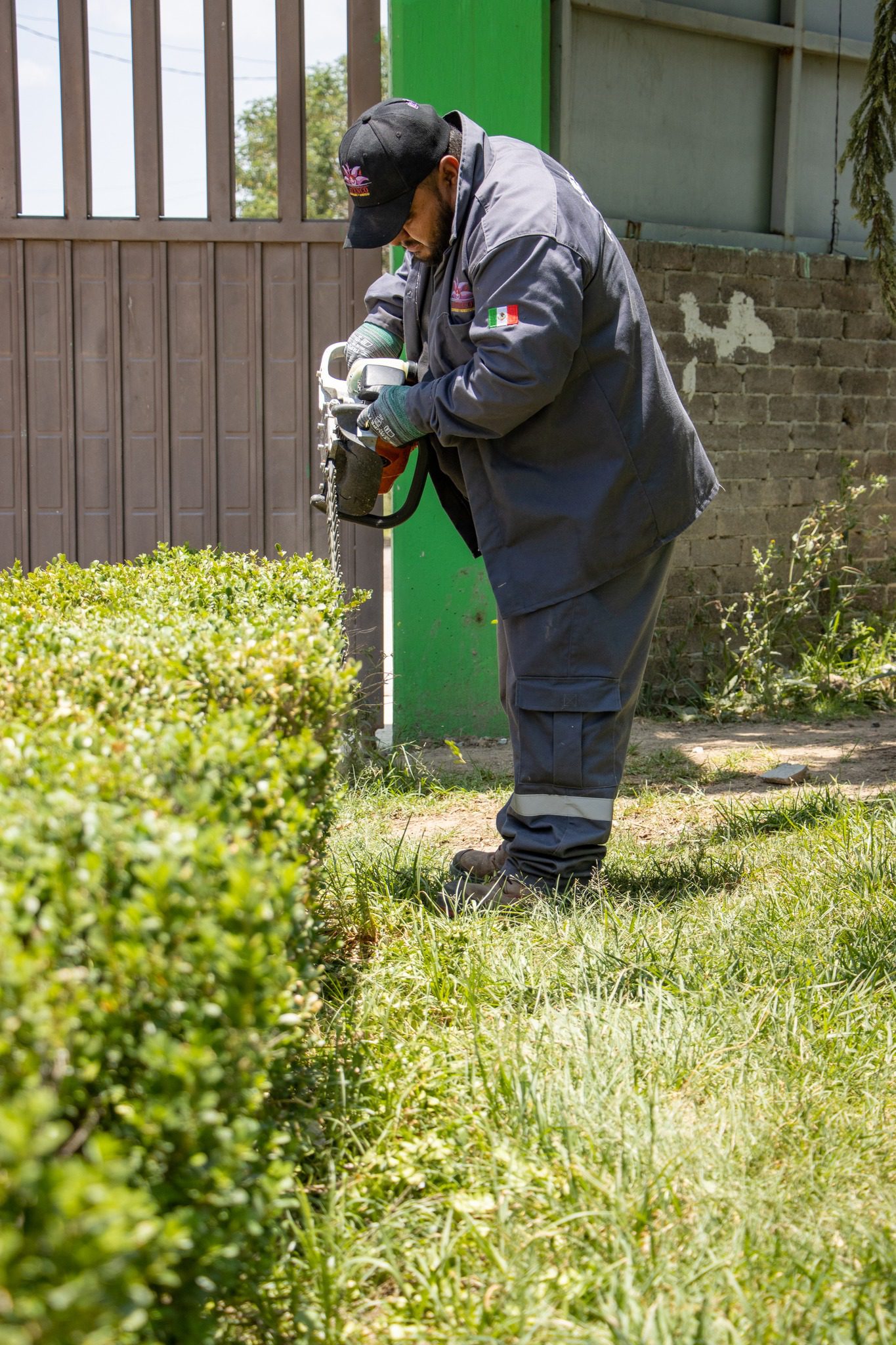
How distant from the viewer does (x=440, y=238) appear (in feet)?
11.5

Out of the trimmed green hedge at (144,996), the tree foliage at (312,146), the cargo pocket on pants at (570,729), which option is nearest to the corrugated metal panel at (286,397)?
the cargo pocket on pants at (570,729)

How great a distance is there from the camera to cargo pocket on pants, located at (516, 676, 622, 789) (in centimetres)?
342

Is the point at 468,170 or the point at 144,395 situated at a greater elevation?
the point at 468,170

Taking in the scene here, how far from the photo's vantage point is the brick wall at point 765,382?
6461 mm

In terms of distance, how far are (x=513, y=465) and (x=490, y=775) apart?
2.10 meters

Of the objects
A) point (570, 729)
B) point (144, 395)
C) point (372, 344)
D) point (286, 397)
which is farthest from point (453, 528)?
point (570, 729)

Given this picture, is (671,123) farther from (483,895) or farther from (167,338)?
(483,895)

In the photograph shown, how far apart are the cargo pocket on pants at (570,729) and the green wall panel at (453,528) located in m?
2.25

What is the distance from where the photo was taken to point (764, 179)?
689 centimetres

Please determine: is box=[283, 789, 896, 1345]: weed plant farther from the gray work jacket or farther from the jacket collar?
the jacket collar

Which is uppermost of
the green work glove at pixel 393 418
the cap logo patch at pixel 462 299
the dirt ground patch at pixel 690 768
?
the cap logo patch at pixel 462 299

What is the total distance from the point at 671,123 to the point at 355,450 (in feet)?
12.2

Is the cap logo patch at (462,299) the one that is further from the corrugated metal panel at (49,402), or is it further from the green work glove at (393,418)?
the corrugated metal panel at (49,402)

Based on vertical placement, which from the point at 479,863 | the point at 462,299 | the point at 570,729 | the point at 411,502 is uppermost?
the point at 462,299
